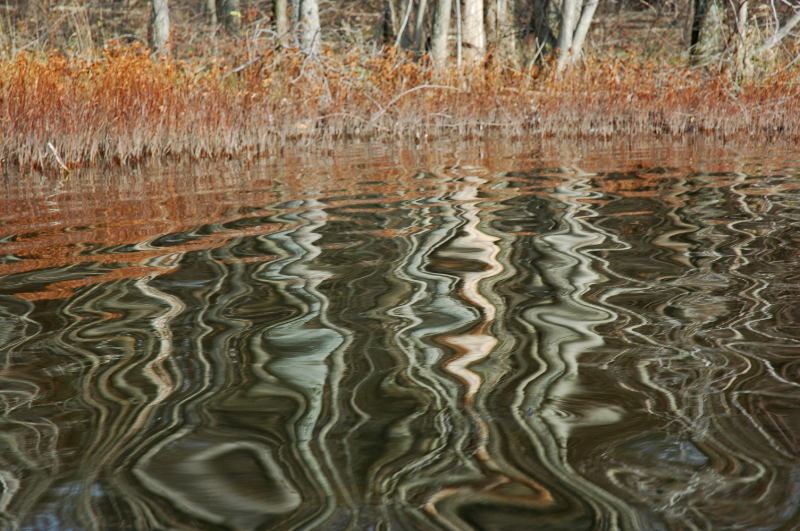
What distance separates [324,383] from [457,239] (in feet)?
5.51

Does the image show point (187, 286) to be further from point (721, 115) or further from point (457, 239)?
point (721, 115)

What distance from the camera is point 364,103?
971cm

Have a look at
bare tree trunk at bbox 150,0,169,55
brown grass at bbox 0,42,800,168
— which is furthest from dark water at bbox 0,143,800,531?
bare tree trunk at bbox 150,0,169,55

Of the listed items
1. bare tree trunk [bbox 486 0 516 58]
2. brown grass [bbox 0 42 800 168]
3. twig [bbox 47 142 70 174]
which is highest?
bare tree trunk [bbox 486 0 516 58]

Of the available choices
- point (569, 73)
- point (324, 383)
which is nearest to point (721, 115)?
point (569, 73)

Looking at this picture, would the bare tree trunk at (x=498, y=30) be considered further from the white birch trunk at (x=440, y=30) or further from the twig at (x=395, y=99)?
the twig at (x=395, y=99)

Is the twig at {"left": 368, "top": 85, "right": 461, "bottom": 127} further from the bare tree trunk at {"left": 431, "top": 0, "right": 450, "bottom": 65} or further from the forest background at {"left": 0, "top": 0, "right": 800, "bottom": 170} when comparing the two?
the bare tree trunk at {"left": 431, "top": 0, "right": 450, "bottom": 65}

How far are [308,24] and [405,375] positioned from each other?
9720 mm

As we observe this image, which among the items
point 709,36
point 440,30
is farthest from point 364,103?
point 709,36

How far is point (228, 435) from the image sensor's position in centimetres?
139

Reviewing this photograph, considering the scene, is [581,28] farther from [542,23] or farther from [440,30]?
[440,30]

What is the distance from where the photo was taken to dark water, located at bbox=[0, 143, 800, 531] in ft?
3.82

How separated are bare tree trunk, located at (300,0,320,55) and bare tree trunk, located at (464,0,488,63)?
3147 mm

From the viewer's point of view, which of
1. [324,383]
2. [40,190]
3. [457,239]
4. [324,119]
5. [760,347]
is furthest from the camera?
[324,119]
